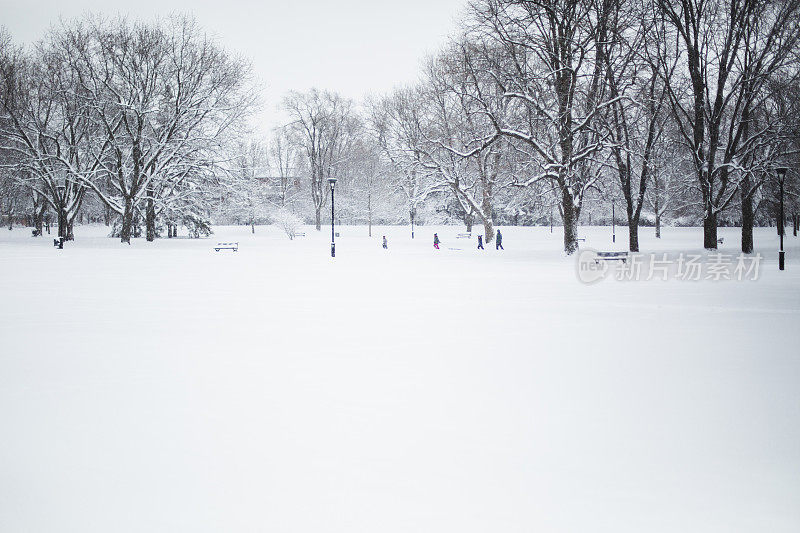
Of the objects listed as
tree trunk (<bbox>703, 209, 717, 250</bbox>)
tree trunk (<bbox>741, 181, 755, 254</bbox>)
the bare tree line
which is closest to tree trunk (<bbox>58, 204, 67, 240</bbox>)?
the bare tree line

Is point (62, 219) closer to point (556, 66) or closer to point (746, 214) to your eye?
point (556, 66)

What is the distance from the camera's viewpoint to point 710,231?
28.1 metres

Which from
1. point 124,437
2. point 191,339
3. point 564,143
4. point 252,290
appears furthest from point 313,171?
point 124,437

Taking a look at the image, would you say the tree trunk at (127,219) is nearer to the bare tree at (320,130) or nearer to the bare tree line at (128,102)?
the bare tree line at (128,102)

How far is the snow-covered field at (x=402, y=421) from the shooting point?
389cm

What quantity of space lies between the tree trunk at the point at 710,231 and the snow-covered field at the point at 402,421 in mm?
17673

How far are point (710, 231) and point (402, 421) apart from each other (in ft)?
90.3

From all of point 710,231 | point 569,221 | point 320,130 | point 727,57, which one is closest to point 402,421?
point 569,221

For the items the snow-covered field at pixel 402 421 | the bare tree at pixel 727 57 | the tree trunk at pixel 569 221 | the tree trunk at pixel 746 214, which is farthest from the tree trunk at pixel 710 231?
the snow-covered field at pixel 402 421

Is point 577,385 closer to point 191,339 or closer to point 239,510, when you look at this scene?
point 239,510

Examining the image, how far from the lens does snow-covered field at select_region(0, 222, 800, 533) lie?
389cm

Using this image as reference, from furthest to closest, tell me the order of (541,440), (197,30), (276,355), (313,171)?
(313,171), (197,30), (276,355), (541,440)

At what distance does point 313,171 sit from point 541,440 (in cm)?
6200

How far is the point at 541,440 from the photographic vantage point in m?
4.90
